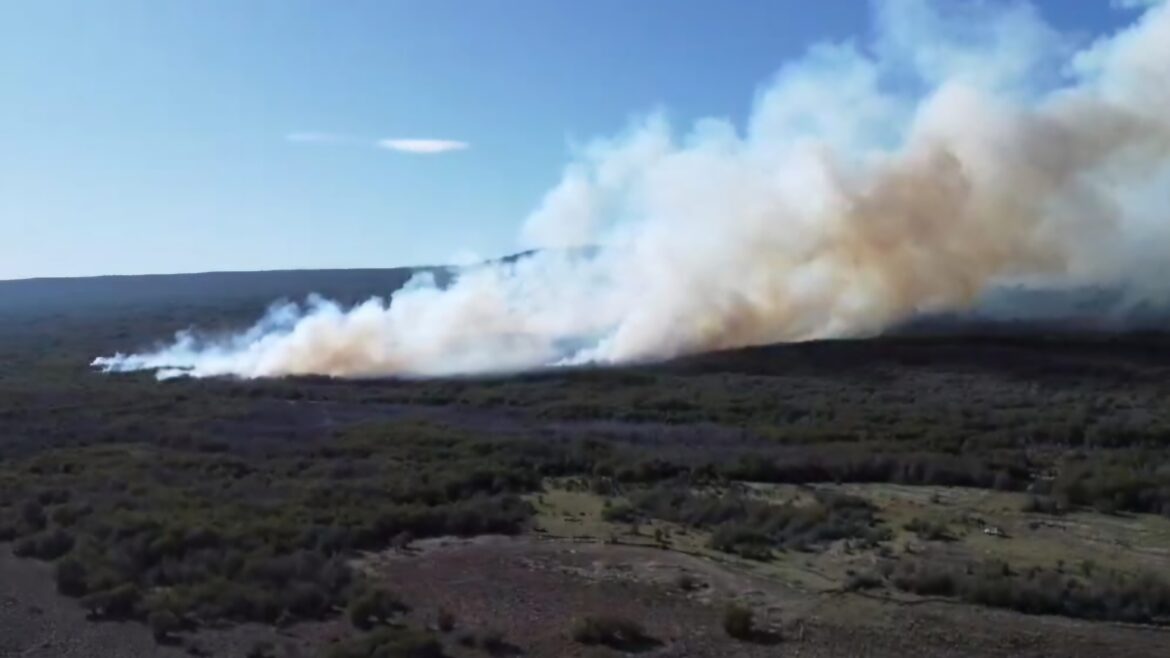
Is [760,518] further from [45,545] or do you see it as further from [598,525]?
[45,545]

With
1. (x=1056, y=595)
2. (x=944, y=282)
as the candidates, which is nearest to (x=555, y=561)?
(x=1056, y=595)

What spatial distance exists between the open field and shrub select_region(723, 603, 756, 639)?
77mm

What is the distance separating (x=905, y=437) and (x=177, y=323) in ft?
278

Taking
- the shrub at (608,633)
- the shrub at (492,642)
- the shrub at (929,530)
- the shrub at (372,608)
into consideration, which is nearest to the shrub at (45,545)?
the shrub at (372,608)

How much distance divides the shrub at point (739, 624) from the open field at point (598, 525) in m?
0.08

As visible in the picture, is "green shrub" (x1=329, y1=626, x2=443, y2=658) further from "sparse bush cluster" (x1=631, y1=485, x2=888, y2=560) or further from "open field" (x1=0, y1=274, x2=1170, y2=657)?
"sparse bush cluster" (x1=631, y1=485, x2=888, y2=560)

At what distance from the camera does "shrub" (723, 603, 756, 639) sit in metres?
14.7

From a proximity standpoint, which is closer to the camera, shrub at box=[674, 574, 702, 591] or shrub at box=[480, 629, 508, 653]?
shrub at box=[480, 629, 508, 653]

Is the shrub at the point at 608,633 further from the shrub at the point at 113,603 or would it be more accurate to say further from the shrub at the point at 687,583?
the shrub at the point at 113,603

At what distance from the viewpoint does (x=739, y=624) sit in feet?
48.3

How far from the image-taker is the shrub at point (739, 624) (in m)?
14.7

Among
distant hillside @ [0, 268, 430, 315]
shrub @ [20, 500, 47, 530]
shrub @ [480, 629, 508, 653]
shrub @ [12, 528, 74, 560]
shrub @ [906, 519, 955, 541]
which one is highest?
distant hillside @ [0, 268, 430, 315]

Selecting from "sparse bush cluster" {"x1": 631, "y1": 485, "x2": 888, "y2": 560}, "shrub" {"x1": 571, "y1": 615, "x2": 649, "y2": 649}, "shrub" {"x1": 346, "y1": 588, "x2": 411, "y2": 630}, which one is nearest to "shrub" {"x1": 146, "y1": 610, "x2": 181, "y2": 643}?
"shrub" {"x1": 346, "y1": 588, "x2": 411, "y2": 630}

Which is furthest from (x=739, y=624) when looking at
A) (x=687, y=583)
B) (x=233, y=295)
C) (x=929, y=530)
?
(x=233, y=295)
